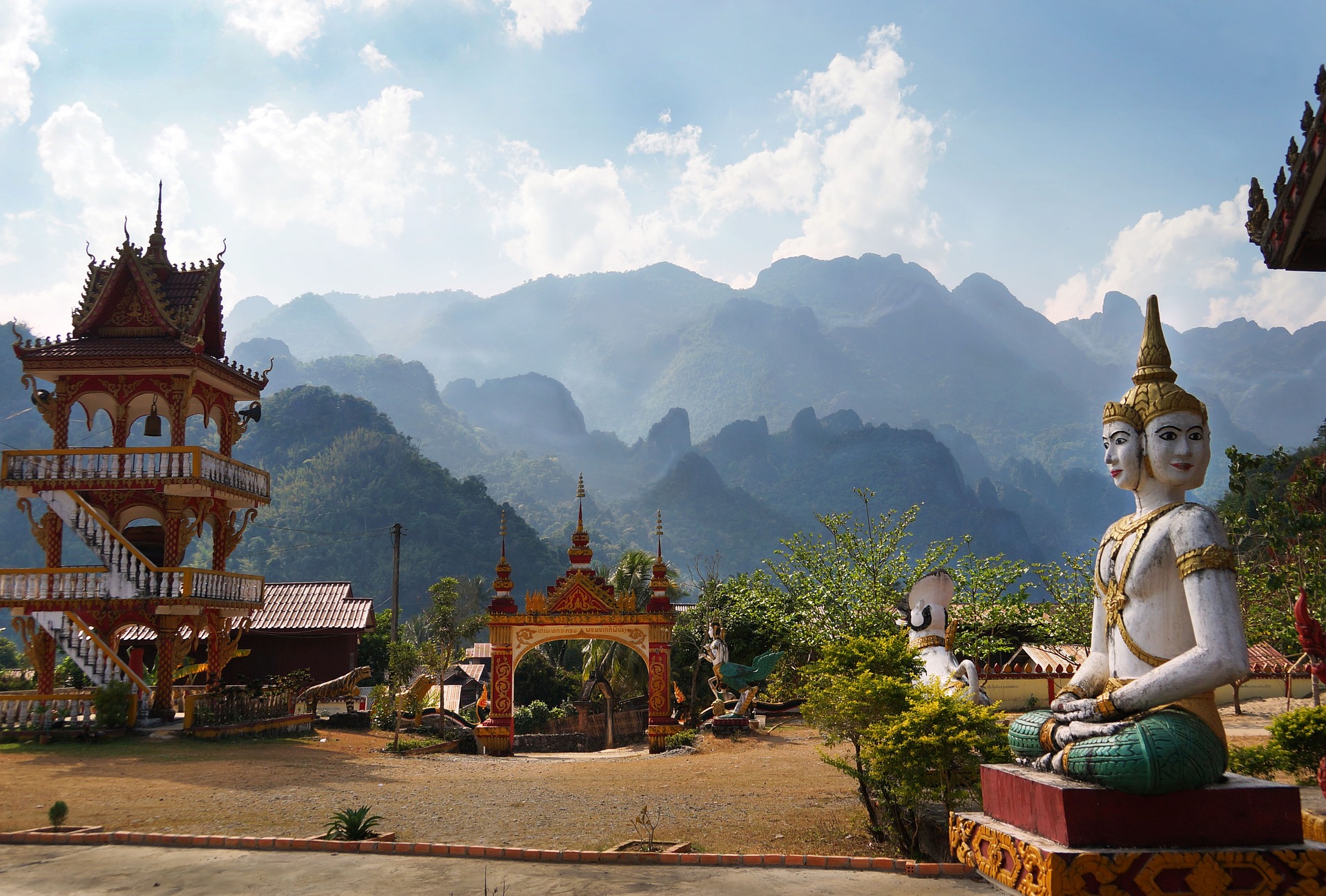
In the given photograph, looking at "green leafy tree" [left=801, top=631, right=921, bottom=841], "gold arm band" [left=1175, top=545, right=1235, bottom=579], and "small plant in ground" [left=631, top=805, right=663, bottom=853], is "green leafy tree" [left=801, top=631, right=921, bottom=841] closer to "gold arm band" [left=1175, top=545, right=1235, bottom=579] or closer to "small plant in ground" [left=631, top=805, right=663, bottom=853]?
"small plant in ground" [left=631, top=805, right=663, bottom=853]

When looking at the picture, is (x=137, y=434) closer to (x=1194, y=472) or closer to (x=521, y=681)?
(x=521, y=681)

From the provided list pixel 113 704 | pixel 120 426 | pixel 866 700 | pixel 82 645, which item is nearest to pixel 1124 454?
pixel 866 700

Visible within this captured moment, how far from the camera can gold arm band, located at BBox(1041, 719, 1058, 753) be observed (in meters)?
5.76

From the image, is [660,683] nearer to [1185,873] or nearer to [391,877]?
[391,877]

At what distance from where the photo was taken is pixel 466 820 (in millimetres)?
10781

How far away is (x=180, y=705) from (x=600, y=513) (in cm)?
11573

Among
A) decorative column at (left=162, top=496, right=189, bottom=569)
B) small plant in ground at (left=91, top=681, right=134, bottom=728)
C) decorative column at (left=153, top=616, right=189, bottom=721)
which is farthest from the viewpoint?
decorative column at (left=162, top=496, right=189, bottom=569)

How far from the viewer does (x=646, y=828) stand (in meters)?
9.91

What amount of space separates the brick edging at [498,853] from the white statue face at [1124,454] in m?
3.27

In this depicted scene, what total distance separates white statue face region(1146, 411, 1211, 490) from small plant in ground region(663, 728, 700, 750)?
15407 mm

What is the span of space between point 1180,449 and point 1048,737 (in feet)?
6.25

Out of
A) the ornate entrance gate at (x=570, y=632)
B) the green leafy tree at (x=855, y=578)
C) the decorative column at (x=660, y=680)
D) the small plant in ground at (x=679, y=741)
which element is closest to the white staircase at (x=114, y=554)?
the ornate entrance gate at (x=570, y=632)

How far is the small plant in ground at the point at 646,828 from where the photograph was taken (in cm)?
881

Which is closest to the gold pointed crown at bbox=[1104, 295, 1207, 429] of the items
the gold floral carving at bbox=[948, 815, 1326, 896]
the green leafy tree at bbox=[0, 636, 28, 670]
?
the gold floral carving at bbox=[948, 815, 1326, 896]
